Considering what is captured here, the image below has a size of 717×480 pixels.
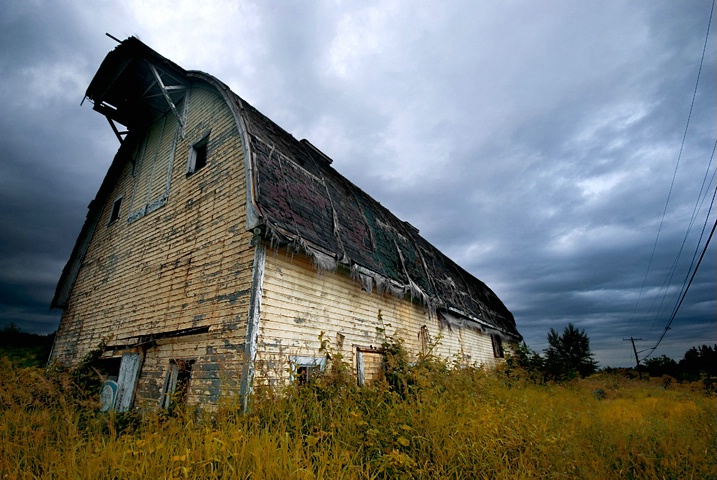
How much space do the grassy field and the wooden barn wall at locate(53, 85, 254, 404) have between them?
1450 millimetres

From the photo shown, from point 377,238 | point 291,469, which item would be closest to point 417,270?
point 377,238

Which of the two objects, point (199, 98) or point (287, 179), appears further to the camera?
A: point (199, 98)

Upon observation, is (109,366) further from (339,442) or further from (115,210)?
(339,442)

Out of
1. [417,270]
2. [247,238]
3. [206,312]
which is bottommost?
[206,312]

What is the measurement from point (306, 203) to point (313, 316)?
2624mm

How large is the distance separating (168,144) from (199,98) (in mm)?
1849

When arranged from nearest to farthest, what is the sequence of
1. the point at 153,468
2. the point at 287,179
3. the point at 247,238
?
the point at 153,468 < the point at 247,238 < the point at 287,179

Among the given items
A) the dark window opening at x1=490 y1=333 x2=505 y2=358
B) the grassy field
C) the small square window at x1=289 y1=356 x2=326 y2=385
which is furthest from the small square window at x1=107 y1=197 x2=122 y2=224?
the dark window opening at x1=490 y1=333 x2=505 y2=358

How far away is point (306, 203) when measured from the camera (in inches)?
292

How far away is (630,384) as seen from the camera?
57.9 ft

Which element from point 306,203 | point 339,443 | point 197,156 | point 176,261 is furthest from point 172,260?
point 339,443

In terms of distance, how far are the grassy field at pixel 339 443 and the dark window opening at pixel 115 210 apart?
19.4 ft

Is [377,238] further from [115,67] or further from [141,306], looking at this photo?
[115,67]

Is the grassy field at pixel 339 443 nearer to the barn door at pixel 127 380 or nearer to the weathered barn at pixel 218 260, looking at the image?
the weathered barn at pixel 218 260
